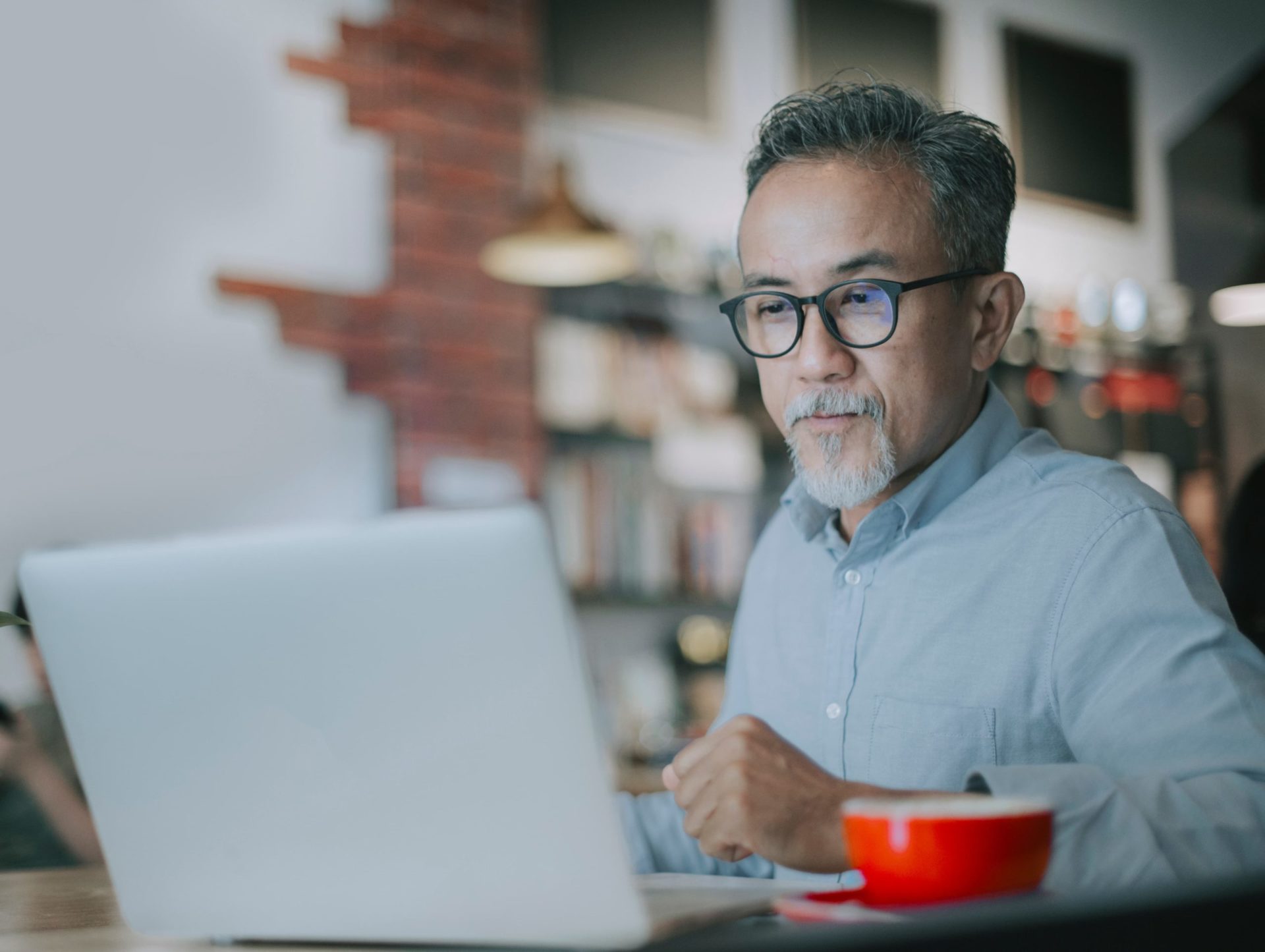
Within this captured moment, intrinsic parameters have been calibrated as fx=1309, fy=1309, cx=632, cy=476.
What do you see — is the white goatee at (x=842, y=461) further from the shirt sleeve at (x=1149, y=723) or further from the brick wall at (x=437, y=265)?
the brick wall at (x=437, y=265)

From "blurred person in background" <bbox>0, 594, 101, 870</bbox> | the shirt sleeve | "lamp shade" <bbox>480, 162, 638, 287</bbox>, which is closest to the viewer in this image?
the shirt sleeve

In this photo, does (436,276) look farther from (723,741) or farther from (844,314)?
(723,741)

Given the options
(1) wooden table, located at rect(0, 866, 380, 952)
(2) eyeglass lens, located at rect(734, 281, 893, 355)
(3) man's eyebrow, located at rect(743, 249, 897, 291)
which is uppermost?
(3) man's eyebrow, located at rect(743, 249, 897, 291)

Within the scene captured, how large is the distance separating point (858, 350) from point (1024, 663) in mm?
373

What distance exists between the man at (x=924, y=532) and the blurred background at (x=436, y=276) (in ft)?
5.29

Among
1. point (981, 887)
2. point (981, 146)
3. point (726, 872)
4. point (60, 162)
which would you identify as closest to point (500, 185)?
point (60, 162)

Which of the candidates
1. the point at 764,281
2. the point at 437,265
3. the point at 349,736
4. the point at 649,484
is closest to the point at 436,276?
the point at 437,265

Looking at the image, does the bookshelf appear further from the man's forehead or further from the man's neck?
the man's forehead

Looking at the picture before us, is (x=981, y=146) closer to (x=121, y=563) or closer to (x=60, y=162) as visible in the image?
(x=121, y=563)

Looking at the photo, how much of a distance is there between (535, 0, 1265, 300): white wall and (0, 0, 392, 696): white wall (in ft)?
2.87

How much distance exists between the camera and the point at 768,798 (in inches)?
36.0

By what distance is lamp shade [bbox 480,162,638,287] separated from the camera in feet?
10.7

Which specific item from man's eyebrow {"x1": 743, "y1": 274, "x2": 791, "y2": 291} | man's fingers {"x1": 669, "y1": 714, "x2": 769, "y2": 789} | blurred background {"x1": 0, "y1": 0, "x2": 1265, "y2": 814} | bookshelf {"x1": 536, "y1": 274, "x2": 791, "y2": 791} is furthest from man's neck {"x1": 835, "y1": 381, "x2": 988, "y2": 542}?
bookshelf {"x1": 536, "y1": 274, "x2": 791, "y2": 791}

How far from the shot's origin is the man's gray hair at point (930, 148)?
1.41 m
